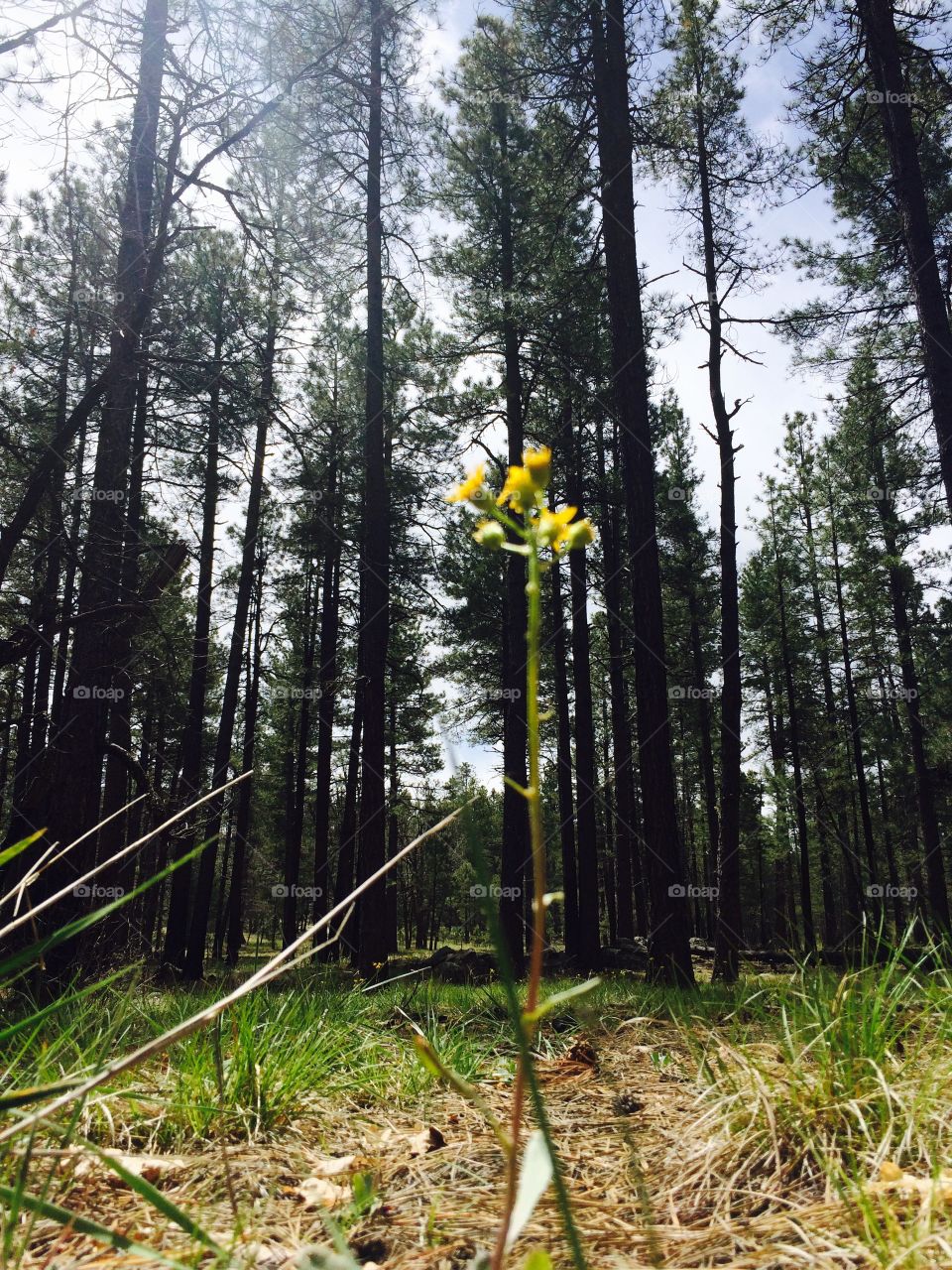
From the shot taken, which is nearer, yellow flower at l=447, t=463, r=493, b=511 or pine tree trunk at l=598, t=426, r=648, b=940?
yellow flower at l=447, t=463, r=493, b=511

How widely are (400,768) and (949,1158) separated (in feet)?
77.4

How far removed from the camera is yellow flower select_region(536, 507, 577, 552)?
0.75 meters

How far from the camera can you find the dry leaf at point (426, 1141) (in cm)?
163

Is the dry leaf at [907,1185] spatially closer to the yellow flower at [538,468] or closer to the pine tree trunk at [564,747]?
the yellow flower at [538,468]

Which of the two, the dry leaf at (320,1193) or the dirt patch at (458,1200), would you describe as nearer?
the dirt patch at (458,1200)

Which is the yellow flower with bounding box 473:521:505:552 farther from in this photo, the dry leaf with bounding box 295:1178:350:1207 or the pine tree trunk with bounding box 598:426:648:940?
the pine tree trunk with bounding box 598:426:648:940

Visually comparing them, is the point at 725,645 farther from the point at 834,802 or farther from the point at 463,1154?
the point at 834,802

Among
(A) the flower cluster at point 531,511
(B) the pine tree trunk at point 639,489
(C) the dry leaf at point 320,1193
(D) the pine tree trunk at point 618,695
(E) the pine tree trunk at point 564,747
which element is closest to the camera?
(A) the flower cluster at point 531,511

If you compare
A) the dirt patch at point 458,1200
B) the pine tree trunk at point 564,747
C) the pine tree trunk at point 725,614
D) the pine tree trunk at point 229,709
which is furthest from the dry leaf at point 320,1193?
the pine tree trunk at point 564,747

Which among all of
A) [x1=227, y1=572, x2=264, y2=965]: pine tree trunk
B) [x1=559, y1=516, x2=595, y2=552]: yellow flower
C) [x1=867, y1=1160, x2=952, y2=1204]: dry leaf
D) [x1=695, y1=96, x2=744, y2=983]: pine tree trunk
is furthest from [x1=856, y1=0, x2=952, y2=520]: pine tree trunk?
[x1=227, y1=572, x2=264, y2=965]: pine tree trunk

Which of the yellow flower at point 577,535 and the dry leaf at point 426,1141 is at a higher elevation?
the yellow flower at point 577,535

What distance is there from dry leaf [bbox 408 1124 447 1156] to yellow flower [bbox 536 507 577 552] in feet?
4.94

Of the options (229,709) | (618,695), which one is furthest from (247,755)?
(618,695)

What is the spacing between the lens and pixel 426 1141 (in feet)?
5.45
